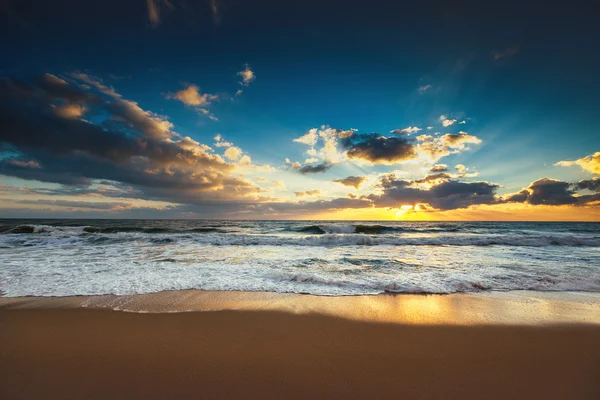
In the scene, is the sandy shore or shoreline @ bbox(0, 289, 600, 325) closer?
the sandy shore

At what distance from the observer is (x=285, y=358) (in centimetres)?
281

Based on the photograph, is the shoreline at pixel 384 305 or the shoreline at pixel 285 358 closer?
the shoreline at pixel 285 358

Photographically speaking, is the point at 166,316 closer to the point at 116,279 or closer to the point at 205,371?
Answer: the point at 205,371

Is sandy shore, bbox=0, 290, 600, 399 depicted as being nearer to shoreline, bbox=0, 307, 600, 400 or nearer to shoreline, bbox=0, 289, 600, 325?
shoreline, bbox=0, 307, 600, 400

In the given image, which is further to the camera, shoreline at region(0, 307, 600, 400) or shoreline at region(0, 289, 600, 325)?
shoreline at region(0, 289, 600, 325)

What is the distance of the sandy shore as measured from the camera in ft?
7.63

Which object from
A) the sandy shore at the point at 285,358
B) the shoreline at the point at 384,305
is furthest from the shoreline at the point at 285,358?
the shoreline at the point at 384,305

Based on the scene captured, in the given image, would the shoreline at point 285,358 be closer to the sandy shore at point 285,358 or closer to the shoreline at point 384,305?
the sandy shore at point 285,358

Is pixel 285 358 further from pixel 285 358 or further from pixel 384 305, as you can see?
pixel 384 305

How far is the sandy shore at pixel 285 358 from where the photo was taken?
2.32 meters

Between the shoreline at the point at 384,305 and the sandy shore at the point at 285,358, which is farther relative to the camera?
the shoreline at the point at 384,305

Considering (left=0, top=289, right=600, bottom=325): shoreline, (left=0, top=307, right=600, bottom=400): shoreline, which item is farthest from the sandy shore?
(left=0, top=289, right=600, bottom=325): shoreline

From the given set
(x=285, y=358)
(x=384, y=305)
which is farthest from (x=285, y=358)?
(x=384, y=305)

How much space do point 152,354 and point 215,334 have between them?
0.74m
